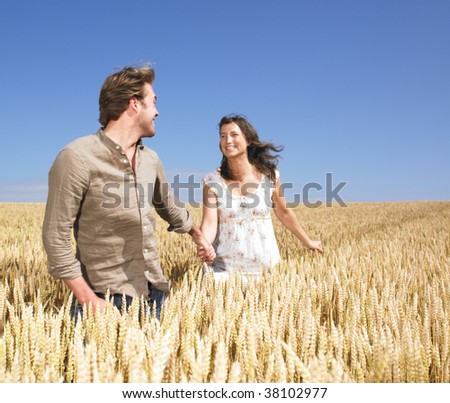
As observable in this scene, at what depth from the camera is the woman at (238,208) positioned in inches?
120

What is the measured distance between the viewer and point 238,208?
10.2 feet

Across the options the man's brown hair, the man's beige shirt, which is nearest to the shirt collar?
the man's beige shirt

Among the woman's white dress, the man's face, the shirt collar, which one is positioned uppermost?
the man's face

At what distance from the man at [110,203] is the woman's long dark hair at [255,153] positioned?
1.14 meters

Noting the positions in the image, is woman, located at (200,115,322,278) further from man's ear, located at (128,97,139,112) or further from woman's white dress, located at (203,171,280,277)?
man's ear, located at (128,97,139,112)

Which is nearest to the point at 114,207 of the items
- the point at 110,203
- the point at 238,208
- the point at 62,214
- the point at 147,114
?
the point at 110,203

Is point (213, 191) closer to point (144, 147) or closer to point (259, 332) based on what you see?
point (144, 147)

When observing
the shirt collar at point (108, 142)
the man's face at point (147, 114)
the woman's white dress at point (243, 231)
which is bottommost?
the woman's white dress at point (243, 231)

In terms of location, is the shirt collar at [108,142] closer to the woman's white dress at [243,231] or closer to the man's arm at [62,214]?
the man's arm at [62,214]

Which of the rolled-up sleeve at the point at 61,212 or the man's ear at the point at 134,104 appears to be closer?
the rolled-up sleeve at the point at 61,212

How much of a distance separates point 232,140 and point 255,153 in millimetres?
361

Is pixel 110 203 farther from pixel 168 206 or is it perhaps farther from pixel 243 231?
pixel 243 231

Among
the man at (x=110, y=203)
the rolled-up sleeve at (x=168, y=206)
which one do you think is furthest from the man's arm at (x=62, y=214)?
the rolled-up sleeve at (x=168, y=206)

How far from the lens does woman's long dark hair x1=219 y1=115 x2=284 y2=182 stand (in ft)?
10.5
